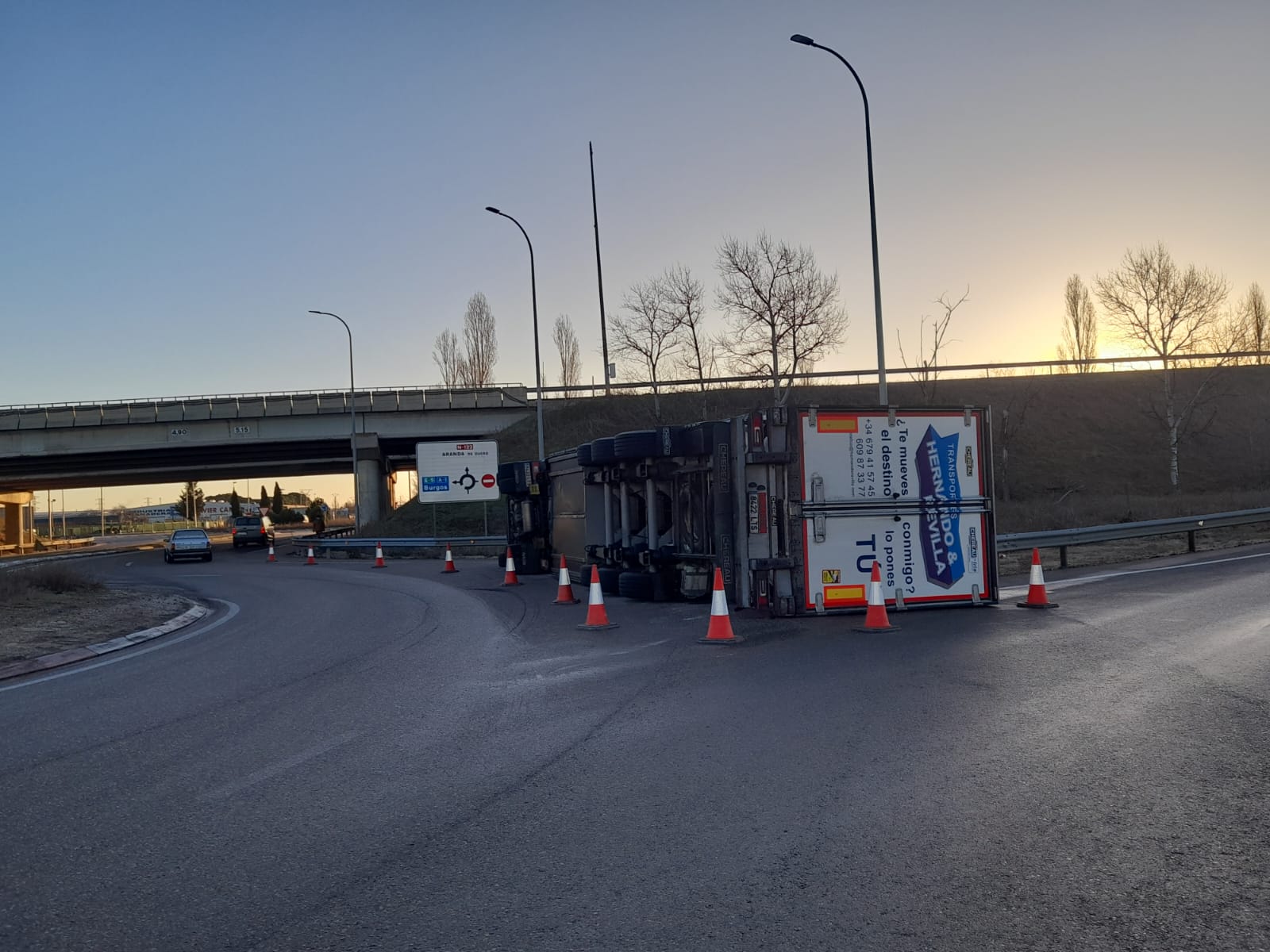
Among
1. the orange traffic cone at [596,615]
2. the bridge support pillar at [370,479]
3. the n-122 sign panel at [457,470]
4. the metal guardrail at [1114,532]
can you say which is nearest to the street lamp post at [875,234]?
the metal guardrail at [1114,532]

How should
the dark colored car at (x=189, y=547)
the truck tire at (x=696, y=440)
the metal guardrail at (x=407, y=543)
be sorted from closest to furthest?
the truck tire at (x=696, y=440) → the metal guardrail at (x=407, y=543) → the dark colored car at (x=189, y=547)

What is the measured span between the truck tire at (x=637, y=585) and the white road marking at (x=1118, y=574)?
5247mm

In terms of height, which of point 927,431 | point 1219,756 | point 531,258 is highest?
point 531,258

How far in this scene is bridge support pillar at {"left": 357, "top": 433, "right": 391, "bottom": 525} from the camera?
56.0m

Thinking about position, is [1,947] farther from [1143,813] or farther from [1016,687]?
[1016,687]

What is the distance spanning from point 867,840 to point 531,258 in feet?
110

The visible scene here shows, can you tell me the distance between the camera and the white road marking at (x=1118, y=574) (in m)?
16.9

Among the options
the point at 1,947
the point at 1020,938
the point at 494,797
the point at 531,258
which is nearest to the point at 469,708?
the point at 494,797

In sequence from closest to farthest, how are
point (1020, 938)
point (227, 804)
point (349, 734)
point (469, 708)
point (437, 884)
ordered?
point (1020, 938), point (437, 884), point (227, 804), point (349, 734), point (469, 708)

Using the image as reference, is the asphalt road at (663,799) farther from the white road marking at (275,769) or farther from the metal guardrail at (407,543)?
the metal guardrail at (407,543)

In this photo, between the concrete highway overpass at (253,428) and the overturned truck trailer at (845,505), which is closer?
the overturned truck trailer at (845,505)

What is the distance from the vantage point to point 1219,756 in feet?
20.6

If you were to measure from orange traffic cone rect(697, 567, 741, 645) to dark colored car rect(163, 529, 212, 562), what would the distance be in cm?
3500

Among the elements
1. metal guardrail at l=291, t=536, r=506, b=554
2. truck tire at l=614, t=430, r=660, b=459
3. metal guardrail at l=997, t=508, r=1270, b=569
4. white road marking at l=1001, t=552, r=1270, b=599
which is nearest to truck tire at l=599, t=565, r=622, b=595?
truck tire at l=614, t=430, r=660, b=459
